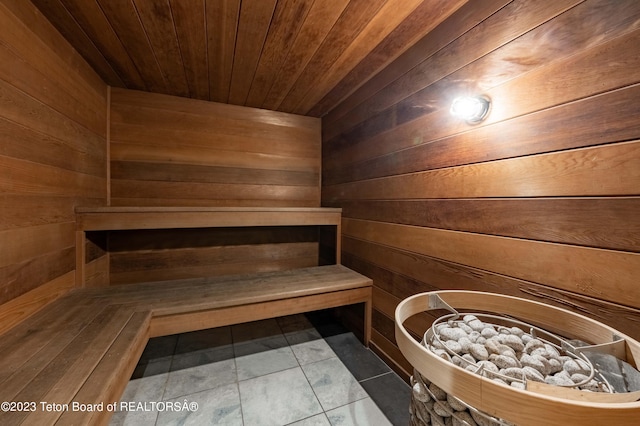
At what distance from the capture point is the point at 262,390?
1.45 meters

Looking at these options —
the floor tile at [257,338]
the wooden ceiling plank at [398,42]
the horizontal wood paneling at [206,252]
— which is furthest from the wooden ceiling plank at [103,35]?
the floor tile at [257,338]

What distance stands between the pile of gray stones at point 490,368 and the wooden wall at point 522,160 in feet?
0.89

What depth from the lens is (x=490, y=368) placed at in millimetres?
616

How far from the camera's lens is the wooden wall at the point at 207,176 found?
1.96 meters

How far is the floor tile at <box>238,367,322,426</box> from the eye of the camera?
1269 millimetres

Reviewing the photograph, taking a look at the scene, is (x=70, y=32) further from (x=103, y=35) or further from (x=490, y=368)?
(x=490, y=368)

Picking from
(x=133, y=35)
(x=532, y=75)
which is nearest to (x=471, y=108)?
(x=532, y=75)

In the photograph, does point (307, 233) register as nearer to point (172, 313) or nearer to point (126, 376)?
point (172, 313)

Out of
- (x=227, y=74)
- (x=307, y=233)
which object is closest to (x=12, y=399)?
(x=227, y=74)

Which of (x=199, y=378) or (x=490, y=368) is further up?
(x=490, y=368)

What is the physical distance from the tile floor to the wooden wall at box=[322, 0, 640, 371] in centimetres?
31

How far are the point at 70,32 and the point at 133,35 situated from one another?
0.29 m

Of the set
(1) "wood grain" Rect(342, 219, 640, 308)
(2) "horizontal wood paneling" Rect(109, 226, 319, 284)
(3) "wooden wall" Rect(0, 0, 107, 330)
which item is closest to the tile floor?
(2) "horizontal wood paneling" Rect(109, 226, 319, 284)

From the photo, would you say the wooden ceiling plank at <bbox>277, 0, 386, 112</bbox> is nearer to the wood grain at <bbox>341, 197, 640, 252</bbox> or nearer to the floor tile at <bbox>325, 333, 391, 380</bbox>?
the wood grain at <bbox>341, 197, 640, 252</bbox>
